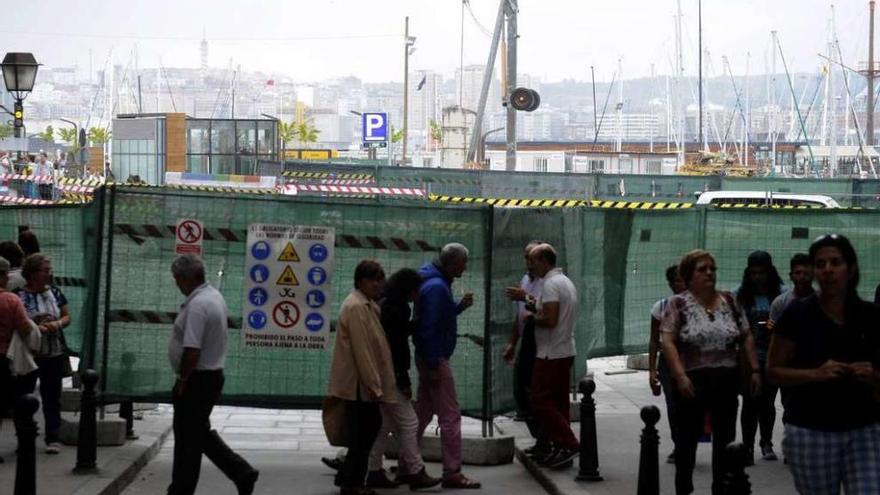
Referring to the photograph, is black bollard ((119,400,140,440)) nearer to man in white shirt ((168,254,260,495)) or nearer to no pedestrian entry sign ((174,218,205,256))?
no pedestrian entry sign ((174,218,205,256))

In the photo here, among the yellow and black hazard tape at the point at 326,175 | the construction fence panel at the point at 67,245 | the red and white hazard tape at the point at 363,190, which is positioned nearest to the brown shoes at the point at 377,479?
the construction fence panel at the point at 67,245

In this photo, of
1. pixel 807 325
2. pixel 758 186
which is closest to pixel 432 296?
pixel 807 325

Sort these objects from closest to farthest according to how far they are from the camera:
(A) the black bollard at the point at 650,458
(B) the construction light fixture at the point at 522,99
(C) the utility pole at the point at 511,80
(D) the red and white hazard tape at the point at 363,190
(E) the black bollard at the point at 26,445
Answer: (E) the black bollard at the point at 26,445 → (A) the black bollard at the point at 650,458 → (D) the red and white hazard tape at the point at 363,190 → (B) the construction light fixture at the point at 522,99 → (C) the utility pole at the point at 511,80

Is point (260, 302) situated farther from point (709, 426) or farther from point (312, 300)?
point (709, 426)

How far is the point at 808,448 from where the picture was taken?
750 centimetres

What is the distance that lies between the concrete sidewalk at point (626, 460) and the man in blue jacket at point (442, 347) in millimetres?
758

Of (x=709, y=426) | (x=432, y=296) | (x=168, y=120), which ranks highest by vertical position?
(x=168, y=120)

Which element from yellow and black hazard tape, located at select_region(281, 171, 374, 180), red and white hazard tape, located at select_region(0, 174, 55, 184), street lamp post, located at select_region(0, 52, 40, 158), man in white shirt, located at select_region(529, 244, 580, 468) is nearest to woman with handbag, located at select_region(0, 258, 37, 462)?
man in white shirt, located at select_region(529, 244, 580, 468)

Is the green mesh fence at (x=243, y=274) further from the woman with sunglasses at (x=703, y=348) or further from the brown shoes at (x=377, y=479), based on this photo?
the woman with sunglasses at (x=703, y=348)

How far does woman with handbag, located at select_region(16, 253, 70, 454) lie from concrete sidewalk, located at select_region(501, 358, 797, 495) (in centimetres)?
381

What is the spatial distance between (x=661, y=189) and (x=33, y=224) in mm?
26186

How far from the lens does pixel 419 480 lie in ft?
40.3

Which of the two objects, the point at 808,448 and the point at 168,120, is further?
the point at 168,120

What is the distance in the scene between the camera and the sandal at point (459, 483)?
1244cm
